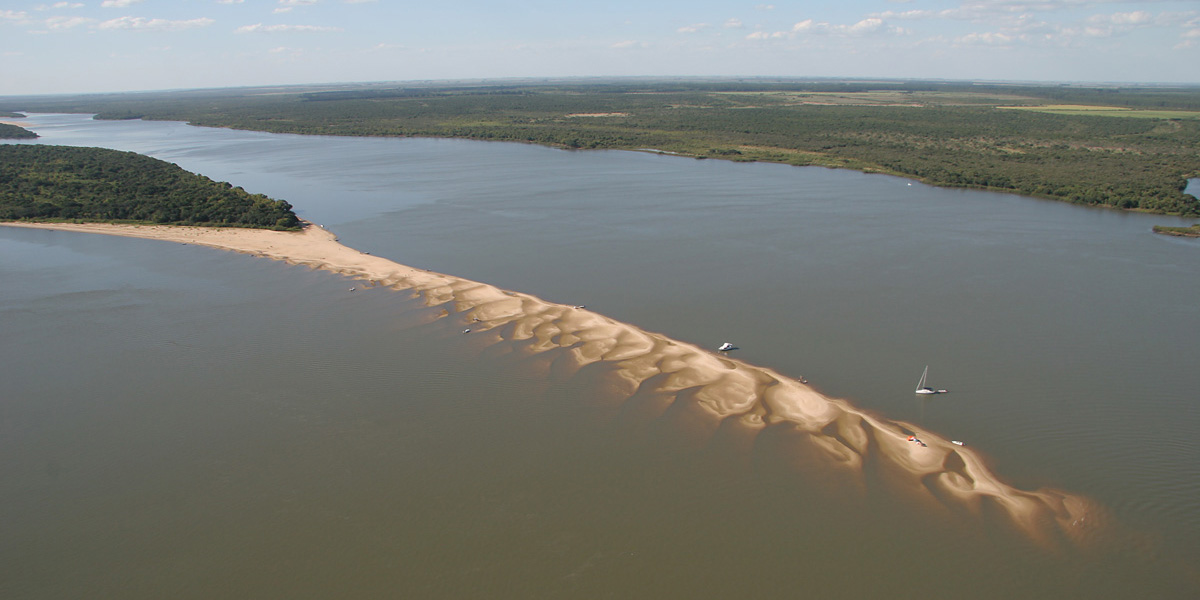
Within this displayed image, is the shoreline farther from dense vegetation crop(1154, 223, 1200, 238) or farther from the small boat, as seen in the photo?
dense vegetation crop(1154, 223, 1200, 238)

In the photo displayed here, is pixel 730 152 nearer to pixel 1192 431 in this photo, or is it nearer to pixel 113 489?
pixel 1192 431

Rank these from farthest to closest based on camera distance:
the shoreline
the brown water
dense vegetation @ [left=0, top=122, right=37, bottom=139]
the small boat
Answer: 1. dense vegetation @ [left=0, top=122, right=37, bottom=139]
2. the small boat
3. the shoreline
4. the brown water

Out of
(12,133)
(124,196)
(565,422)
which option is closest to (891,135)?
(565,422)

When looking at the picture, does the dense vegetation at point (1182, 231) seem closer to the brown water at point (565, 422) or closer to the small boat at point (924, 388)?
the brown water at point (565, 422)

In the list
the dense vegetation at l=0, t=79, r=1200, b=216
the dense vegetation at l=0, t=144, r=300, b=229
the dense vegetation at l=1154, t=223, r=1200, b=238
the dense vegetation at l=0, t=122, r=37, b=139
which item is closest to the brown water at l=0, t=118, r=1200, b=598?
the dense vegetation at l=1154, t=223, r=1200, b=238

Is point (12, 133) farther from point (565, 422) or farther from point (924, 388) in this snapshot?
point (924, 388)
